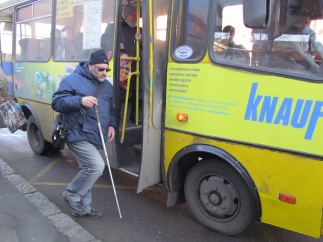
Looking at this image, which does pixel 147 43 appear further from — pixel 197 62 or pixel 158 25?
pixel 197 62

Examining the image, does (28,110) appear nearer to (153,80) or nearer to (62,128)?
(62,128)

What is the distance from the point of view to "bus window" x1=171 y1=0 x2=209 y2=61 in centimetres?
311

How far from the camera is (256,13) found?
8.22ft

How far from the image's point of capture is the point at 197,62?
123 inches

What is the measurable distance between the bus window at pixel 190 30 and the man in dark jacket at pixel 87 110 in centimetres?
76

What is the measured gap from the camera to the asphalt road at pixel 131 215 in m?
3.43

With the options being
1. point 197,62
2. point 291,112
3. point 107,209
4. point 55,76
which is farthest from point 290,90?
point 55,76

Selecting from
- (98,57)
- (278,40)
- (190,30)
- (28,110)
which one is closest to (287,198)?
(278,40)

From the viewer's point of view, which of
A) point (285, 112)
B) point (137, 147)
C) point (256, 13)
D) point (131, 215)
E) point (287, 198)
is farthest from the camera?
point (137, 147)

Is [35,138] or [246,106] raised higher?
[246,106]

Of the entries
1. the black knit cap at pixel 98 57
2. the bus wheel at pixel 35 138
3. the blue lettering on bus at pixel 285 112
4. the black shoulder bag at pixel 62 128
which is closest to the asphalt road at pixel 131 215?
the bus wheel at pixel 35 138

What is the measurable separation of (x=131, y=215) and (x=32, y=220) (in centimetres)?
112

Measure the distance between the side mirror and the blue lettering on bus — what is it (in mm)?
517

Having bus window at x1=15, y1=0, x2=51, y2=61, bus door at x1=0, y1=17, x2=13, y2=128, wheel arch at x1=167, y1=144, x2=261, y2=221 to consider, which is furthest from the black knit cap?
bus door at x1=0, y1=17, x2=13, y2=128
